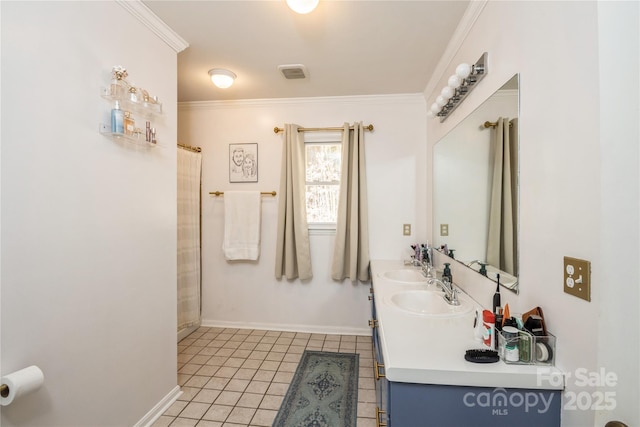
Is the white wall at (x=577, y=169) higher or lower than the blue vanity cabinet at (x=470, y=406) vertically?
higher

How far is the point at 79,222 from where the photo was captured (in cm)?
128

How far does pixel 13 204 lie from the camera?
1.04 metres

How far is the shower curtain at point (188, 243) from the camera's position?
2.75 meters

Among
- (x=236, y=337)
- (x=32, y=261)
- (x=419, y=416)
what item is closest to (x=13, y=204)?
(x=32, y=261)

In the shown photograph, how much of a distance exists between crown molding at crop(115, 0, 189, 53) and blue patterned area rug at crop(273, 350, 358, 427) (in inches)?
95.7

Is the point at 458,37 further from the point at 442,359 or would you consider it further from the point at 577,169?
the point at 442,359

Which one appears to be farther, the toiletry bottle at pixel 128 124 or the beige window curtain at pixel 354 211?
the beige window curtain at pixel 354 211

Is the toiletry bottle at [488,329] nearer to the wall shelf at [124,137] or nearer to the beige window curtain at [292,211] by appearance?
the wall shelf at [124,137]

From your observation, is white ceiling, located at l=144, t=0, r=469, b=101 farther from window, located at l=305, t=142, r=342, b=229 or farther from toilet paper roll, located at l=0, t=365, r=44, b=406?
toilet paper roll, located at l=0, t=365, r=44, b=406

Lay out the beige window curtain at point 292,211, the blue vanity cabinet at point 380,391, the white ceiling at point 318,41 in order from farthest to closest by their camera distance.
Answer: the beige window curtain at point 292,211, the white ceiling at point 318,41, the blue vanity cabinet at point 380,391

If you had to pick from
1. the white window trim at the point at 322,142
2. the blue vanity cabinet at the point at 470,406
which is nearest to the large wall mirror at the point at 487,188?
the blue vanity cabinet at the point at 470,406

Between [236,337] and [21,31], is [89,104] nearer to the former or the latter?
[21,31]

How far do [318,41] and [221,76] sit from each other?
90 centimetres

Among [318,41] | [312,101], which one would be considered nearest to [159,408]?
[318,41]
